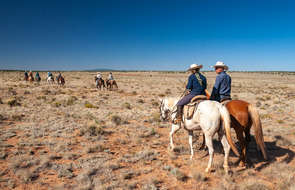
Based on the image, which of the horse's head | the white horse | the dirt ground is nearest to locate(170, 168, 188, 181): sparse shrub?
the dirt ground

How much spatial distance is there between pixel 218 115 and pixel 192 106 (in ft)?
2.67

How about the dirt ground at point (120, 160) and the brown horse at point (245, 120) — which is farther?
the brown horse at point (245, 120)

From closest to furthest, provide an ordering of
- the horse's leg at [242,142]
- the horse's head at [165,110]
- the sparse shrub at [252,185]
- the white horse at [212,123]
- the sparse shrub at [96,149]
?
the sparse shrub at [252,185]
the white horse at [212,123]
the horse's leg at [242,142]
the sparse shrub at [96,149]
the horse's head at [165,110]

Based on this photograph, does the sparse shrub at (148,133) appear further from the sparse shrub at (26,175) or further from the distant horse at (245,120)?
the sparse shrub at (26,175)

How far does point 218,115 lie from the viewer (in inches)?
182

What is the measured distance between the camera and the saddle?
16.9 ft

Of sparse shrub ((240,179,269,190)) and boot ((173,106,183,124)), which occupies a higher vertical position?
boot ((173,106,183,124))

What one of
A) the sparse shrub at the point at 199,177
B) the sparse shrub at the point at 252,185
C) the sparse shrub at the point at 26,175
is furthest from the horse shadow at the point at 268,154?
the sparse shrub at the point at 26,175

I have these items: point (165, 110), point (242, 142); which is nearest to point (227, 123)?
point (242, 142)

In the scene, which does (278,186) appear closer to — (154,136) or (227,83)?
(227,83)

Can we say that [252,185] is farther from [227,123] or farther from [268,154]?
[268,154]

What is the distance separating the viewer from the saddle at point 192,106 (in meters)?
5.14

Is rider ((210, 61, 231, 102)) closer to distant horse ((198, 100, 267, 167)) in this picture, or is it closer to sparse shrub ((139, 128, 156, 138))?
distant horse ((198, 100, 267, 167))

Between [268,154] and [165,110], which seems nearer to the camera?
[268,154]
